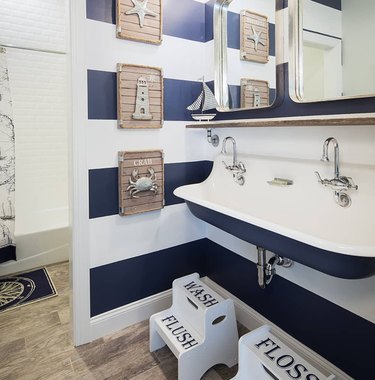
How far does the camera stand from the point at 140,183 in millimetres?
1757

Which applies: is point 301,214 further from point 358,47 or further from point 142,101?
point 142,101

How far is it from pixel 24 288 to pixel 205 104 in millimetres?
1956

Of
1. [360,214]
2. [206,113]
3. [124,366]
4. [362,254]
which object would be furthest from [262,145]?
[124,366]

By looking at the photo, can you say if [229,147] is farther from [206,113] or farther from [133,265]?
[133,265]

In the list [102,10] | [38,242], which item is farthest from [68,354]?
[102,10]

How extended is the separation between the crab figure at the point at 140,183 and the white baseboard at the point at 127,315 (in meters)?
0.71

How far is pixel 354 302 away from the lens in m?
1.26

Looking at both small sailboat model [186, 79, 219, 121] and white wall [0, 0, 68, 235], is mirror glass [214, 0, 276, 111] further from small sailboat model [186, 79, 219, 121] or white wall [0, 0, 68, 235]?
white wall [0, 0, 68, 235]

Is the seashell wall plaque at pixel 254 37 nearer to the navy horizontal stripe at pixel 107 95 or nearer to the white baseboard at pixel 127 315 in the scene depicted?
the navy horizontal stripe at pixel 107 95

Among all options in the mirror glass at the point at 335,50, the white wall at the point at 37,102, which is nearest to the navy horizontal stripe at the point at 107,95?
the mirror glass at the point at 335,50

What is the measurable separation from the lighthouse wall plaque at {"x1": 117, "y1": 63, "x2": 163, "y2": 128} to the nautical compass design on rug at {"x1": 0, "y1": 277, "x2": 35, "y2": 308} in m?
1.52

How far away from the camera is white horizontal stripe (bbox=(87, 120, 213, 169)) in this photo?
163cm

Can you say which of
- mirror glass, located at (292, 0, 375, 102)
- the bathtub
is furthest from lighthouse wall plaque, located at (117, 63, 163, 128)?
the bathtub

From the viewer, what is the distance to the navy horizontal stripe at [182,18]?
5.27ft
